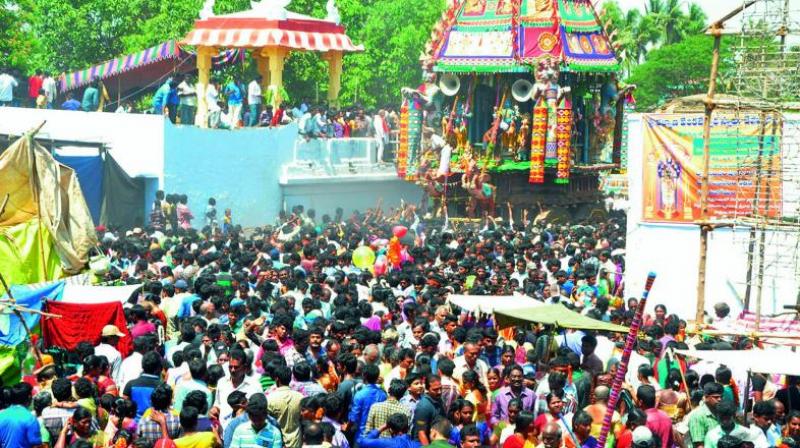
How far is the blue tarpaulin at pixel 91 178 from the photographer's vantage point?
26.2 metres

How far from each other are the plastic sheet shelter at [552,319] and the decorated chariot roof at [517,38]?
59.1 feet

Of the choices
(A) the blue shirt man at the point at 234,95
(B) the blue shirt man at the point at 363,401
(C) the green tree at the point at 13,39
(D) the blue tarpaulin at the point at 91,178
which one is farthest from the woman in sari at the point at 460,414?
(C) the green tree at the point at 13,39

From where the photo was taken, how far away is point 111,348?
12016 millimetres

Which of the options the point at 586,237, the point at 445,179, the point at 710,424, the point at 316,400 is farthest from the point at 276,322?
the point at 445,179

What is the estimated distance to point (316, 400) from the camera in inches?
387

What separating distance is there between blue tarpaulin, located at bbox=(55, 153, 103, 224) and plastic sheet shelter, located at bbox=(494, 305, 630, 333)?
45.8 ft

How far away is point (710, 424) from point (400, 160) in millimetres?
23352

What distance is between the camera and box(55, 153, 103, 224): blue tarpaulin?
26.2 meters

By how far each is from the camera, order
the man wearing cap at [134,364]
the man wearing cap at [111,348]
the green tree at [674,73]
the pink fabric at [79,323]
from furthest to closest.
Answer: the green tree at [674,73] → the pink fabric at [79,323] → the man wearing cap at [111,348] → the man wearing cap at [134,364]

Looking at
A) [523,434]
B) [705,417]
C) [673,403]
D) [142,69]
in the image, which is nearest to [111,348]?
[523,434]

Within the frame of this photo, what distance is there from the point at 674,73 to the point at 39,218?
39.1 metres

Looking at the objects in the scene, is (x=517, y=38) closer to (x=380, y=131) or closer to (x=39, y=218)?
(x=380, y=131)

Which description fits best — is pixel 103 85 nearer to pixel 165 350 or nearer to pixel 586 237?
pixel 586 237

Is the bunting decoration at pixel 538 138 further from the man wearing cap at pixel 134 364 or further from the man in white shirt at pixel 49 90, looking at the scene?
the man wearing cap at pixel 134 364
